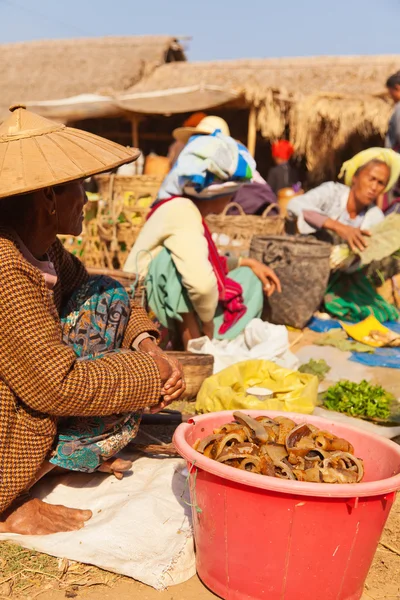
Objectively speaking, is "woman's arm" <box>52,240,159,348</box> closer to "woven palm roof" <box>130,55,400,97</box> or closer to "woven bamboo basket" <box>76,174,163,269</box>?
"woven bamboo basket" <box>76,174,163,269</box>

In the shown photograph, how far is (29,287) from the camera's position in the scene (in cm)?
172

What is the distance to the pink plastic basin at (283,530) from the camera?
151cm

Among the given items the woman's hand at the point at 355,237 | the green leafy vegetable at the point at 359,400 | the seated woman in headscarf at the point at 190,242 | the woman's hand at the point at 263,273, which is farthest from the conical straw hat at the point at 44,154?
the woman's hand at the point at 355,237

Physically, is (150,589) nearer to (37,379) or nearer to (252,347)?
(37,379)

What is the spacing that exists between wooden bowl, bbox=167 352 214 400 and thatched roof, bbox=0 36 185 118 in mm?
11000

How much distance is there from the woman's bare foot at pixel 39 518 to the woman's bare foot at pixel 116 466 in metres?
0.25

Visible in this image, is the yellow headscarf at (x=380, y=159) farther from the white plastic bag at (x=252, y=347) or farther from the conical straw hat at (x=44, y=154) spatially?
the conical straw hat at (x=44, y=154)

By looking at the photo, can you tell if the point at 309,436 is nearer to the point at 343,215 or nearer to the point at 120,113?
the point at 343,215

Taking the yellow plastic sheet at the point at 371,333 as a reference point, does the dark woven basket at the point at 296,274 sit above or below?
above

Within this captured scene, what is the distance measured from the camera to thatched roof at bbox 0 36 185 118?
1338 centimetres

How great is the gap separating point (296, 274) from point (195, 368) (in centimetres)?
179

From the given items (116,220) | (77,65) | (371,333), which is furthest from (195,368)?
(77,65)

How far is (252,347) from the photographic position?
3783 mm

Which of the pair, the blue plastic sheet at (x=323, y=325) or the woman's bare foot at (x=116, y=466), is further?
the blue plastic sheet at (x=323, y=325)
